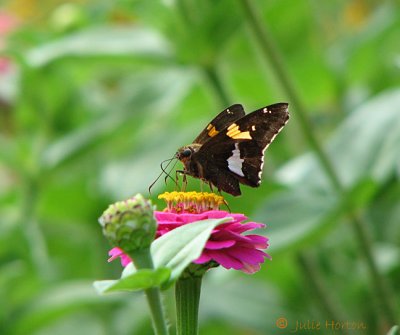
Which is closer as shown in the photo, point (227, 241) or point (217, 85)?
point (227, 241)

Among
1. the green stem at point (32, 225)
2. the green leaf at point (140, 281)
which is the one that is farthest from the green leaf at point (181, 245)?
the green stem at point (32, 225)

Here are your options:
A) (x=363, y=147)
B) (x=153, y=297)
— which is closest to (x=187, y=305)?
(x=153, y=297)

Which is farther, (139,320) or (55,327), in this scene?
(55,327)

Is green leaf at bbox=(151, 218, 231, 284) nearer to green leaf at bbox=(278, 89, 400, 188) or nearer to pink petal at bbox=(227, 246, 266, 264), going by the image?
pink petal at bbox=(227, 246, 266, 264)

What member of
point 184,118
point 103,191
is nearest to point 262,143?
point 103,191

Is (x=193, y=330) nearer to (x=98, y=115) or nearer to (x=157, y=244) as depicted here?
(x=157, y=244)

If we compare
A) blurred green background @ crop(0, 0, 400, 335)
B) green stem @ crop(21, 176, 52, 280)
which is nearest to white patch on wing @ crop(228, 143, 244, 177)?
blurred green background @ crop(0, 0, 400, 335)

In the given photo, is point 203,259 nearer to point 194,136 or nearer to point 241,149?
point 241,149
